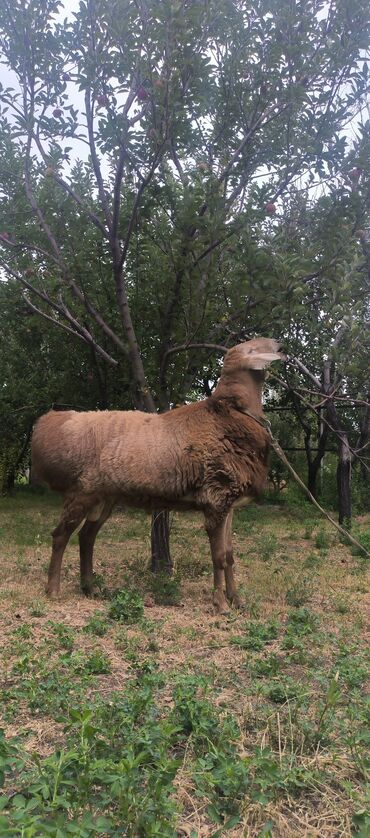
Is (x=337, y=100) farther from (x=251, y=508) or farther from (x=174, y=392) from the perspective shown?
(x=251, y=508)

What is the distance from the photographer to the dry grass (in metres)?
2.32

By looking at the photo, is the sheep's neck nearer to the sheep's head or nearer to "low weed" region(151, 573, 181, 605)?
the sheep's head

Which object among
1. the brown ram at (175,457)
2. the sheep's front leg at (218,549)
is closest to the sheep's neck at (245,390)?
the brown ram at (175,457)

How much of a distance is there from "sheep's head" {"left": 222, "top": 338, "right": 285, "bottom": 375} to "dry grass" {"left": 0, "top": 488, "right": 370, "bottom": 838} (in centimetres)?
228

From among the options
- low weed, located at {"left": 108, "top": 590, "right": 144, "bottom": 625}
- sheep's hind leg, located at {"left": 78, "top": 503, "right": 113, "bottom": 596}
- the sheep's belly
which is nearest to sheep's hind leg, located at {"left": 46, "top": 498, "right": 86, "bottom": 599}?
sheep's hind leg, located at {"left": 78, "top": 503, "right": 113, "bottom": 596}

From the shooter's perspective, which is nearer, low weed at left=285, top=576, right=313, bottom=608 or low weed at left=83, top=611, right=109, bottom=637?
low weed at left=83, top=611, right=109, bottom=637

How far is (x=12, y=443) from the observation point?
16.3m

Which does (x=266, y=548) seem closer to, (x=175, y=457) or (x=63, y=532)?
(x=175, y=457)

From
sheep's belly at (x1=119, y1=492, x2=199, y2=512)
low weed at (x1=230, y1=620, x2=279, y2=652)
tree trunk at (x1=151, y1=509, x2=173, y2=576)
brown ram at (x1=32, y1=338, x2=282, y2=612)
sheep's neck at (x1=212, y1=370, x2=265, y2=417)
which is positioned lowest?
low weed at (x1=230, y1=620, x2=279, y2=652)

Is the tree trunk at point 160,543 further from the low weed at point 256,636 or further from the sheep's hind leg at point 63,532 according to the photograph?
the low weed at point 256,636

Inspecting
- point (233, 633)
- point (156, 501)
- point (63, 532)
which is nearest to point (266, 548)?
point (156, 501)

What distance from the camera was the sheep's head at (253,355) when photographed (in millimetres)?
5758


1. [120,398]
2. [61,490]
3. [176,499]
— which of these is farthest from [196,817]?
[120,398]

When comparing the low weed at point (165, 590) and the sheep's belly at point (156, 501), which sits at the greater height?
the sheep's belly at point (156, 501)
